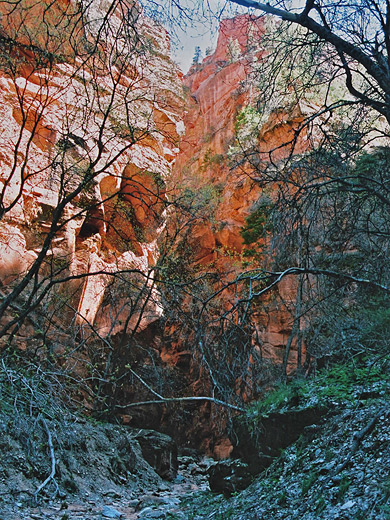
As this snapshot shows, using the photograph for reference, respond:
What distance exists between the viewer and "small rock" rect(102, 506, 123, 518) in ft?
16.8

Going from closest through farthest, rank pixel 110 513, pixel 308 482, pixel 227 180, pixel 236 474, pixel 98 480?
pixel 308 482 → pixel 110 513 → pixel 236 474 → pixel 98 480 → pixel 227 180

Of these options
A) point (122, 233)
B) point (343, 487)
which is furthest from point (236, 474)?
point (122, 233)

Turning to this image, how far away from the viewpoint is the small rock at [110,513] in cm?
513

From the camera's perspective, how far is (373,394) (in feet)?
17.1

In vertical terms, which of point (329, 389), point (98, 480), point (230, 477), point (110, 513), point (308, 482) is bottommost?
point (230, 477)

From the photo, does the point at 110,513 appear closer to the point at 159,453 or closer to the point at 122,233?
the point at 159,453

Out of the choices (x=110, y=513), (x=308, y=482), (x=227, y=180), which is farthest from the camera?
(x=227, y=180)

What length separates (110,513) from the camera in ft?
17.1

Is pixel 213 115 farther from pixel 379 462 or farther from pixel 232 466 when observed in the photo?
pixel 379 462

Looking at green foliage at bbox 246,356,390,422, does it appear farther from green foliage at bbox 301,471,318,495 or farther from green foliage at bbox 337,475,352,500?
green foliage at bbox 337,475,352,500

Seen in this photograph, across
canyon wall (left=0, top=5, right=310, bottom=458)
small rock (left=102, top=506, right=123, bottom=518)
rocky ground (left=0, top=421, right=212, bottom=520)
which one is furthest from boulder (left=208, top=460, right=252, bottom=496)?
small rock (left=102, top=506, right=123, bottom=518)

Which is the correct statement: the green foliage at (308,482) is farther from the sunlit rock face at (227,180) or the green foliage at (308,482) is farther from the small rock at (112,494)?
the sunlit rock face at (227,180)

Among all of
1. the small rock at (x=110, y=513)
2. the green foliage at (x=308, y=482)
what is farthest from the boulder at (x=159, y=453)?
the green foliage at (x=308, y=482)

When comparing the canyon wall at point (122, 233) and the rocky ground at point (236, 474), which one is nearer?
the rocky ground at point (236, 474)
